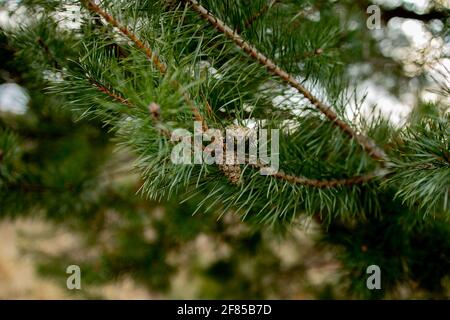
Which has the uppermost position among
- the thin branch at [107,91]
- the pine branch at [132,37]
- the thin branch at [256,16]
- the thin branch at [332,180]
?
the thin branch at [256,16]

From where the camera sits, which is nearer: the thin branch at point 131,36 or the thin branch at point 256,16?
the thin branch at point 131,36

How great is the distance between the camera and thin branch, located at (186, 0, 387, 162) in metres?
0.56

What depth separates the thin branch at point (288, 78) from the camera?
1.83 feet

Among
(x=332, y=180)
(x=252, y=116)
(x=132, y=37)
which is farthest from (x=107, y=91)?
(x=332, y=180)

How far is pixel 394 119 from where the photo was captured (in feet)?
2.75

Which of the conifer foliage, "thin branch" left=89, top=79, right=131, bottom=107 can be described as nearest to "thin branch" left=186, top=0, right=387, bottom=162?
the conifer foliage

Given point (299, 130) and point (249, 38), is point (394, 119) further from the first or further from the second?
point (249, 38)

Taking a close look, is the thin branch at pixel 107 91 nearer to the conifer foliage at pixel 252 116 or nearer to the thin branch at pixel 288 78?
the conifer foliage at pixel 252 116

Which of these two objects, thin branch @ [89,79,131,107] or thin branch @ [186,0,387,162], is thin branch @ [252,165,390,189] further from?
thin branch @ [89,79,131,107]

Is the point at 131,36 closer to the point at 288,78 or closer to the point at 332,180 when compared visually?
the point at 288,78

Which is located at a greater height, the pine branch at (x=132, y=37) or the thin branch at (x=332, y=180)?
the pine branch at (x=132, y=37)

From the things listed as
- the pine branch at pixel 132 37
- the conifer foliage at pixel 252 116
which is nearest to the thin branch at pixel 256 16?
the conifer foliage at pixel 252 116
